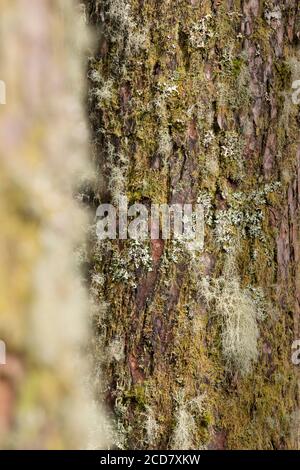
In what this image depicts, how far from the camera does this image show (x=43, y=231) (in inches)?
88.6

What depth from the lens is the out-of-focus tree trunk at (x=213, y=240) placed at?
152 centimetres

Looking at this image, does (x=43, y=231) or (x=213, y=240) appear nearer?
(x=213, y=240)

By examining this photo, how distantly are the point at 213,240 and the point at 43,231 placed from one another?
890 mm

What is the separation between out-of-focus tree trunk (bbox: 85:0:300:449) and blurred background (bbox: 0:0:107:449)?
16 centimetres

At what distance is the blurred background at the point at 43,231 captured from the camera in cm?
173

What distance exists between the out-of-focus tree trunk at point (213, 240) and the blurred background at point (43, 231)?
0.53 ft

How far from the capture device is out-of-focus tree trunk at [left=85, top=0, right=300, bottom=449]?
1.52 m

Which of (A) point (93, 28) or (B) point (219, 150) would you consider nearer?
(B) point (219, 150)

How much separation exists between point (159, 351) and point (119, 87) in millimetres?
669

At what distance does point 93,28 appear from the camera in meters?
1.66

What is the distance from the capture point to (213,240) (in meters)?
1.54

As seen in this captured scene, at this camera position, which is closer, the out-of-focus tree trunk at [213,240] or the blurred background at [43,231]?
the out-of-focus tree trunk at [213,240]
